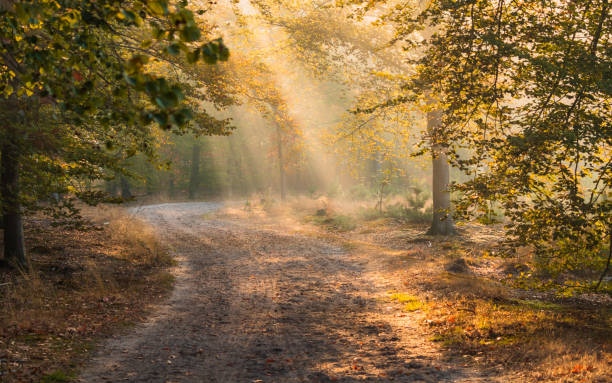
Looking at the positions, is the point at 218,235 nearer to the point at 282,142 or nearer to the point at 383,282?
the point at 383,282

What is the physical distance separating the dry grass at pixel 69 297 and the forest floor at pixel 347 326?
86mm

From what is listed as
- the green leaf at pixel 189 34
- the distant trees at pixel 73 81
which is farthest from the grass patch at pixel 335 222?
the green leaf at pixel 189 34

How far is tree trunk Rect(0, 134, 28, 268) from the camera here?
7816 mm

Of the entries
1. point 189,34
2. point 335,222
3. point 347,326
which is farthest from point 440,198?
point 189,34

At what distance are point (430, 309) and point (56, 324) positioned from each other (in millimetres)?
6459

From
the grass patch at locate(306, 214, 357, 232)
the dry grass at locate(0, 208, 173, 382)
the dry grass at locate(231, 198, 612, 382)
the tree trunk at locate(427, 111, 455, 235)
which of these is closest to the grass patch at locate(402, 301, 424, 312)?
the dry grass at locate(231, 198, 612, 382)

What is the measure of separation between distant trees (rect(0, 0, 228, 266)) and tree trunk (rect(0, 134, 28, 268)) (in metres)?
0.02

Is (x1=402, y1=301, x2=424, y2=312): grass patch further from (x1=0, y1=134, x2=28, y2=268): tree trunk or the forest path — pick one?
(x1=0, y1=134, x2=28, y2=268): tree trunk

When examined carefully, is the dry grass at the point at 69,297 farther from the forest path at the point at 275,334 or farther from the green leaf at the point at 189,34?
the green leaf at the point at 189,34

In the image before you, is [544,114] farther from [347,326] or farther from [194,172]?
[194,172]

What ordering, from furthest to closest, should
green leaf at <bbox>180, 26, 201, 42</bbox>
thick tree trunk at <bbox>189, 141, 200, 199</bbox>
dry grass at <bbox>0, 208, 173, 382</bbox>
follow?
1. thick tree trunk at <bbox>189, 141, 200, 199</bbox>
2. dry grass at <bbox>0, 208, 173, 382</bbox>
3. green leaf at <bbox>180, 26, 201, 42</bbox>

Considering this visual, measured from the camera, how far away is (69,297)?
8.72 m

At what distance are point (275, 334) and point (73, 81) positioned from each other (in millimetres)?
4917

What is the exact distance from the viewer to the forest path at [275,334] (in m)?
5.76
